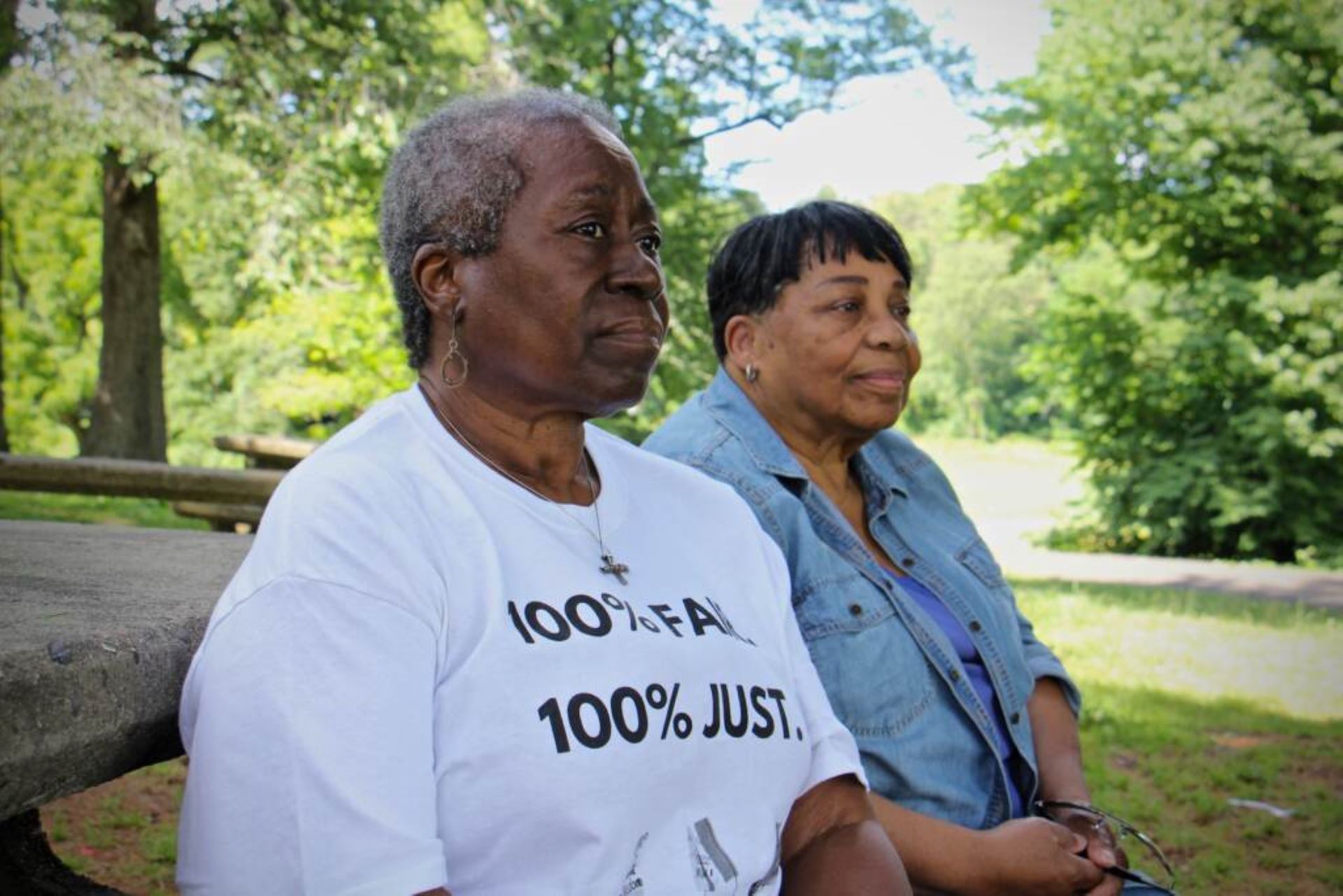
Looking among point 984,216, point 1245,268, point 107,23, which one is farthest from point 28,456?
point 1245,268

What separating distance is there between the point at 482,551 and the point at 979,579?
1.67m

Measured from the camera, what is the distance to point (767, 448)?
2688 millimetres

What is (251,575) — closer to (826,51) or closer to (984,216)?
(826,51)

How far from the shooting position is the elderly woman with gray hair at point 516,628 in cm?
Result: 129

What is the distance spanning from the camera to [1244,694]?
7.16 meters

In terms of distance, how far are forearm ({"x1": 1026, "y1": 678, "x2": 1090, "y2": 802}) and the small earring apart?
70.7 inches

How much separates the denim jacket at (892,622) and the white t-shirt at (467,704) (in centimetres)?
55

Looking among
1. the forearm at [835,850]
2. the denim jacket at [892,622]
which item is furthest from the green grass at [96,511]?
the forearm at [835,850]

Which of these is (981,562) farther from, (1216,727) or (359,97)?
(359,97)

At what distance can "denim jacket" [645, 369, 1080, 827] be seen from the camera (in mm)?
2376

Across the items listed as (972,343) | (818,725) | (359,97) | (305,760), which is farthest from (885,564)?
(972,343)

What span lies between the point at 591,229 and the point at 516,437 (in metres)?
0.35

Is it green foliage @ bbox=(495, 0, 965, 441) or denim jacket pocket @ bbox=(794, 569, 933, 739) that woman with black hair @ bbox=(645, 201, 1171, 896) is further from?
green foliage @ bbox=(495, 0, 965, 441)

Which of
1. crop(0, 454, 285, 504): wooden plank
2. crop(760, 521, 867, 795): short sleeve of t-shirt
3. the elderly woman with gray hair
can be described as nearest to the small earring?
the elderly woman with gray hair
